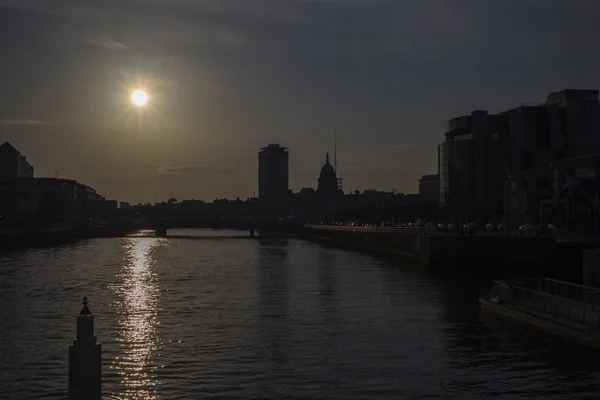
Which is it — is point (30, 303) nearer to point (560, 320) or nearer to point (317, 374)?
point (317, 374)

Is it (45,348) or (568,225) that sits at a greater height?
(568,225)

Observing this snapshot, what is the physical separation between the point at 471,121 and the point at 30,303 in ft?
463

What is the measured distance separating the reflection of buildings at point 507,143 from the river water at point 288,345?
107 m

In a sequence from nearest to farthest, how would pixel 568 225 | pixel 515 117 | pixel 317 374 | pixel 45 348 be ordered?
pixel 317 374 < pixel 45 348 < pixel 568 225 < pixel 515 117

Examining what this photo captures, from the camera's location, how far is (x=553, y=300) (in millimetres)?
34469

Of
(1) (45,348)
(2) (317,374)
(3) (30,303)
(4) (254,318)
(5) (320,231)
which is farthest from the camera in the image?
(5) (320,231)

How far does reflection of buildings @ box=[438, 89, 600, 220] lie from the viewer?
160250 millimetres

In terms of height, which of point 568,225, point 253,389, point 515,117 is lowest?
point 253,389

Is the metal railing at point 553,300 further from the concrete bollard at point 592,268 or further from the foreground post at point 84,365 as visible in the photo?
the foreground post at point 84,365

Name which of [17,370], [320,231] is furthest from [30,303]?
[320,231]

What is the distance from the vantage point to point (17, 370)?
90.4ft

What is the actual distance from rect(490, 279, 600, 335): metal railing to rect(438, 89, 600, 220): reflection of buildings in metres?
114

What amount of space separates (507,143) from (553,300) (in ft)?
458

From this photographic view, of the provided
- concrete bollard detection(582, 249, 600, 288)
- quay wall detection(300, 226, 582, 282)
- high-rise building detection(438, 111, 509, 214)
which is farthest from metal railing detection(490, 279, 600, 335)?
high-rise building detection(438, 111, 509, 214)
